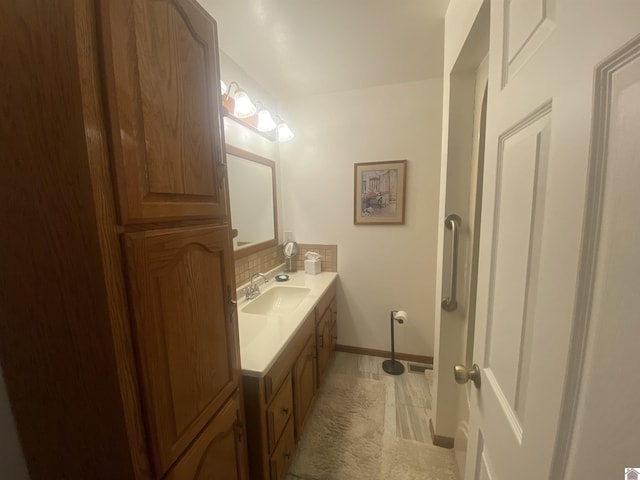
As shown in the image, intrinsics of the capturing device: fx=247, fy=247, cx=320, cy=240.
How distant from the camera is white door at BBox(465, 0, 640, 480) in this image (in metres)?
0.27

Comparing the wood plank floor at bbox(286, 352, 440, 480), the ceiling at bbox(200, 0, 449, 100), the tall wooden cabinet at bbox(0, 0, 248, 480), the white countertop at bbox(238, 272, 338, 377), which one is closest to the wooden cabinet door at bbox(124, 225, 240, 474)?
the tall wooden cabinet at bbox(0, 0, 248, 480)

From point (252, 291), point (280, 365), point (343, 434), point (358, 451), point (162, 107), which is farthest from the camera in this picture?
point (252, 291)

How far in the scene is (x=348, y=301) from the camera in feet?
7.86

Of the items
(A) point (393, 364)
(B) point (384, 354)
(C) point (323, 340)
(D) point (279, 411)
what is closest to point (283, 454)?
(D) point (279, 411)

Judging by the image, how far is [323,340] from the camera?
6.23 ft

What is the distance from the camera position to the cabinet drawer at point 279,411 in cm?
108

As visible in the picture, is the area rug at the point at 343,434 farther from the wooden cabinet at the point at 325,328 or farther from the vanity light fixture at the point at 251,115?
the vanity light fixture at the point at 251,115

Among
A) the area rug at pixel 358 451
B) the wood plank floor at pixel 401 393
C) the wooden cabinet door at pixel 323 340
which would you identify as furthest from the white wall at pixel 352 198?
the area rug at pixel 358 451

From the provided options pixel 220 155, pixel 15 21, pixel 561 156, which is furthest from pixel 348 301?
pixel 15 21

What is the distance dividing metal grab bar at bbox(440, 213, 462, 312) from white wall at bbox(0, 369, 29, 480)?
1651 mm

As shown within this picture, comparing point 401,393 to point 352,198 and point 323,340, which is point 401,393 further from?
point 352,198

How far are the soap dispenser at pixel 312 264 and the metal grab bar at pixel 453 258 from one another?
120cm

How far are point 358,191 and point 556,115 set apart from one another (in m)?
1.86

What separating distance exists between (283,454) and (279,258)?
1.49 meters
